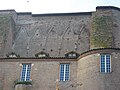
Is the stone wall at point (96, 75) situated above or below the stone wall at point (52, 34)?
below

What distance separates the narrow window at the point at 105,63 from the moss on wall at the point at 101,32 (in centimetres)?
686

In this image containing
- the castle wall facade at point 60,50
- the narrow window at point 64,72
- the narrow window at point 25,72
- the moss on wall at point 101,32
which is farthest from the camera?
the moss on wall at point 101,32

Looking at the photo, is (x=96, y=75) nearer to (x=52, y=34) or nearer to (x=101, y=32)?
(x=101, y=32)

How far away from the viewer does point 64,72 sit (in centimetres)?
3125

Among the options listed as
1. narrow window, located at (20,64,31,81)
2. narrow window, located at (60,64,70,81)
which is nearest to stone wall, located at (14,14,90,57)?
narrow window, located at (20,64,31,81)

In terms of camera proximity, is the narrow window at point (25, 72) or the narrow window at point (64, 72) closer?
the narrow window at point (64, 72)

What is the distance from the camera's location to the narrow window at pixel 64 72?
102 ft

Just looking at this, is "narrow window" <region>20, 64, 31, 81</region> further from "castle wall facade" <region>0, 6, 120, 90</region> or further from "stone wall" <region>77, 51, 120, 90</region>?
"stone wall" <region>77, 51, 120, 90</region>

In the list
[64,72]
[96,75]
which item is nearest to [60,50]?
[64,72]

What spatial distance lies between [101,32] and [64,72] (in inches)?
365

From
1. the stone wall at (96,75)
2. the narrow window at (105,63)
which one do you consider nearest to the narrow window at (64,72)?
the stone wall at (96,75)

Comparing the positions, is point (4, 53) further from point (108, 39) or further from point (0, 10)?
point (108, 39)

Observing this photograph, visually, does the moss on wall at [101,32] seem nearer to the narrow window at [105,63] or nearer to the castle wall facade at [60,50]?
the castle wall facade at [60,50]

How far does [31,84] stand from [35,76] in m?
1.00
